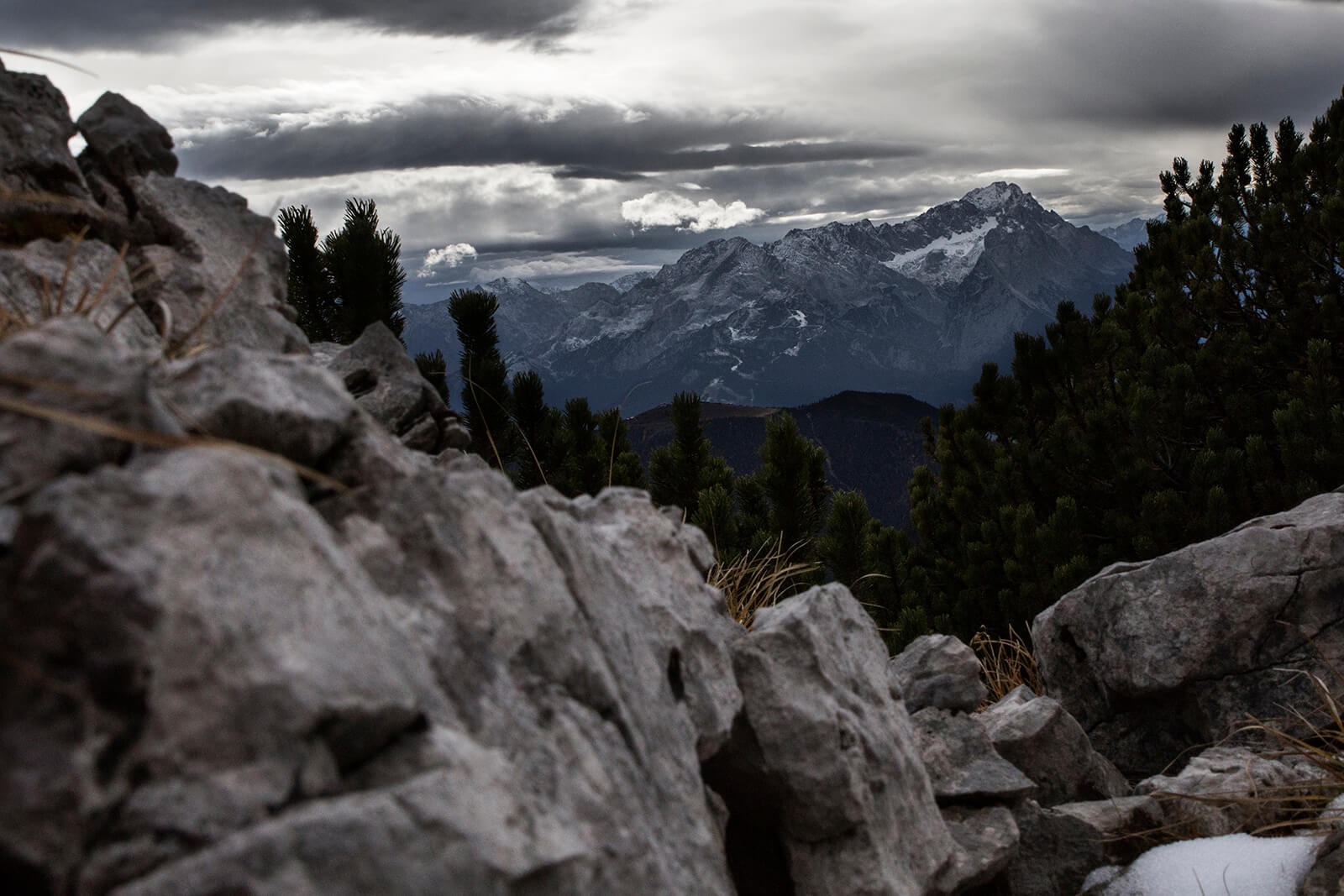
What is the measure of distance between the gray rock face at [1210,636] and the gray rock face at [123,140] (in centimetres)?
757

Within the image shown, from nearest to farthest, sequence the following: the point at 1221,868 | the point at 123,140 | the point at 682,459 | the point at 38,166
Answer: the point at 38,166
the point at 1221,868
the point at 123,140
the point at 682,459

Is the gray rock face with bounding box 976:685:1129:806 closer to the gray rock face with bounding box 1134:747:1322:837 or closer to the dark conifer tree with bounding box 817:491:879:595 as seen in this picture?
the gray rock face with bounding box 1134:747:1322:837

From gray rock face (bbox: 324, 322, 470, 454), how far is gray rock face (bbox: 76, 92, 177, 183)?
1.47m

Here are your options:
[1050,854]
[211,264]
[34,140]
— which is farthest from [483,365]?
[1050,854]

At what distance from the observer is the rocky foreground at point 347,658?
2039mm

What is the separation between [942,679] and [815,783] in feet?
8.37

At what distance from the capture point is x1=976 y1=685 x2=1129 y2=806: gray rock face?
21.1ft

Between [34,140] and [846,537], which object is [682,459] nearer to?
[846,537]

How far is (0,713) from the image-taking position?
1.97 metres

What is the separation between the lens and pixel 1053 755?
255 inches

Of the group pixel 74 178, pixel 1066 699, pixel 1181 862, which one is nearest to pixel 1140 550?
pixel 1066 699

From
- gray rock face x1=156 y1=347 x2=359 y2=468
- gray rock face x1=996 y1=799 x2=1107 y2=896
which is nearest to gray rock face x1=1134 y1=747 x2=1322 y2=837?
gray rock face x1=996 y1=799 x2=1107 y2=896

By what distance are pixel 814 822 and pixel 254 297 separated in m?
3.79

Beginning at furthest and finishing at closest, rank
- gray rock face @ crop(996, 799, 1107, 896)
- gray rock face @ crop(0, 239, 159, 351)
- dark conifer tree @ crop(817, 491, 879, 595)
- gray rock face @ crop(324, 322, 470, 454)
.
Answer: dark conifer tree @ crop(817, 491, 879, 595)
gray rock face @ crop(996, 799, 1107, 896)
gray rock face @ crop(324, 322, 470, 454)
gray rock face @ crop(0, 239, 159, 351)
